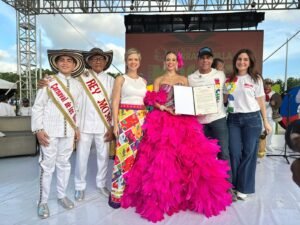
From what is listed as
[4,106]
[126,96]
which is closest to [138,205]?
[126,96]

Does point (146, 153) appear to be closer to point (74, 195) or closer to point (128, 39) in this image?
point (74, 195)

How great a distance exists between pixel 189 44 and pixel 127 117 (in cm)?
896

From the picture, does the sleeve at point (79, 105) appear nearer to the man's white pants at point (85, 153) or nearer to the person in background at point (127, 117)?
the man's white pants at point (85, 153)

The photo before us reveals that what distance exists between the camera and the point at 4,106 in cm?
565

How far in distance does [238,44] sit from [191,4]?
2.75 meters

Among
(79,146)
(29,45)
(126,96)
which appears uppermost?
(29,45)

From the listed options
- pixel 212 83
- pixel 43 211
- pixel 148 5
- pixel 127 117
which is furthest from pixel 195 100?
pixel 148 5

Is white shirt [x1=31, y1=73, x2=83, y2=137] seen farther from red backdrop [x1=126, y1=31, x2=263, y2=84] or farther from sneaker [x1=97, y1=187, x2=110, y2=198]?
red backdrop [x1=126, y1=31, x2=263, y2=84]

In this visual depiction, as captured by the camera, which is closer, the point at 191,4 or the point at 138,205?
the point at 138,205

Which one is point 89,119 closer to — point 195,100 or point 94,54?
point 94,54

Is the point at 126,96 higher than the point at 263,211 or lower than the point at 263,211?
higher

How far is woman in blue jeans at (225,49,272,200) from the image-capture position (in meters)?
2.61

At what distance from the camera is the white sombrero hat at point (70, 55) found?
2342mm

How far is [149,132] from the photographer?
2348 millimetres
